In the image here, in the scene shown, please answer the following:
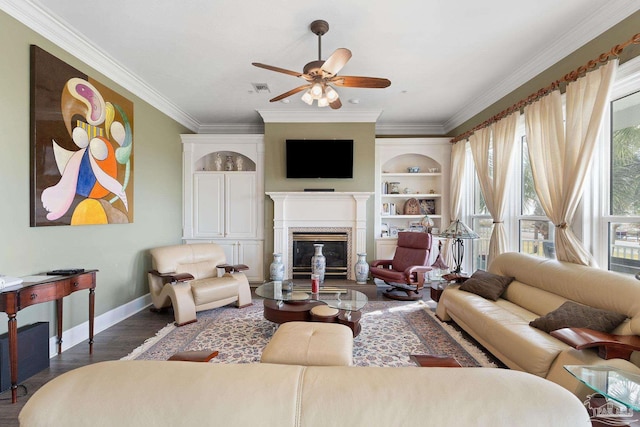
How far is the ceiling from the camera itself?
7.80 ft

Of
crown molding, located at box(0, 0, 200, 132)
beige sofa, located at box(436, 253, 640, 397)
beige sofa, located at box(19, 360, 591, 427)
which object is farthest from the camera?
crown molding, located at box(0, 0, 200, 132)

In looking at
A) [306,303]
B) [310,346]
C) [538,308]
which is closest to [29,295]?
[310,346]

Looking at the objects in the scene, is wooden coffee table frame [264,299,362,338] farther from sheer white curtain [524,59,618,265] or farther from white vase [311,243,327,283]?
sheer white curtain [524,59,618,265]

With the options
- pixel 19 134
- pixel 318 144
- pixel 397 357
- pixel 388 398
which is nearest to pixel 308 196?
pixel 318 144

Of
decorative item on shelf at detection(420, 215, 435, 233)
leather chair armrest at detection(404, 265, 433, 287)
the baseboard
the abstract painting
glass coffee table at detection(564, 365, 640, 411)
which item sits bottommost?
the baseboard

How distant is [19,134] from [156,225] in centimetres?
212

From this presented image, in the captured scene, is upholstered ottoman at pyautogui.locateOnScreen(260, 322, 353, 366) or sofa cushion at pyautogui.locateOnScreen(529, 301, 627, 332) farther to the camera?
sofa cushion at pyautogui.locateOnScreen(529, 301, 627, 332)

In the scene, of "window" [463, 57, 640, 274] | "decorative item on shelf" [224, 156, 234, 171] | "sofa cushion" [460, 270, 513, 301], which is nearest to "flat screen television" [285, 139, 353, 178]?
"decorative item on shelf" [224, 156, 234, 171]

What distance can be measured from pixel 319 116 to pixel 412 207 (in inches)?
97.3

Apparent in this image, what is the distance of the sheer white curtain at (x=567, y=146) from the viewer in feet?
7.88

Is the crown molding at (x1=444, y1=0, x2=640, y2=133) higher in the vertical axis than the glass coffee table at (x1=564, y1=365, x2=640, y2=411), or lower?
higher

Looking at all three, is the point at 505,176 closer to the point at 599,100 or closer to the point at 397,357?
the point at 599,100

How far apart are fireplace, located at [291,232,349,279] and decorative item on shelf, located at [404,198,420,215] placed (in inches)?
53.7

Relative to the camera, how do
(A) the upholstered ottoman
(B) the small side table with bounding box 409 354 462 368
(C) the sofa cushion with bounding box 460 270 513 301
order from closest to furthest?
(B) the small side table with bounding box 409 354 462 368 → (A) the upholstered ottoman → (C) the sofa cushion with bounding box 460 270 513 301
